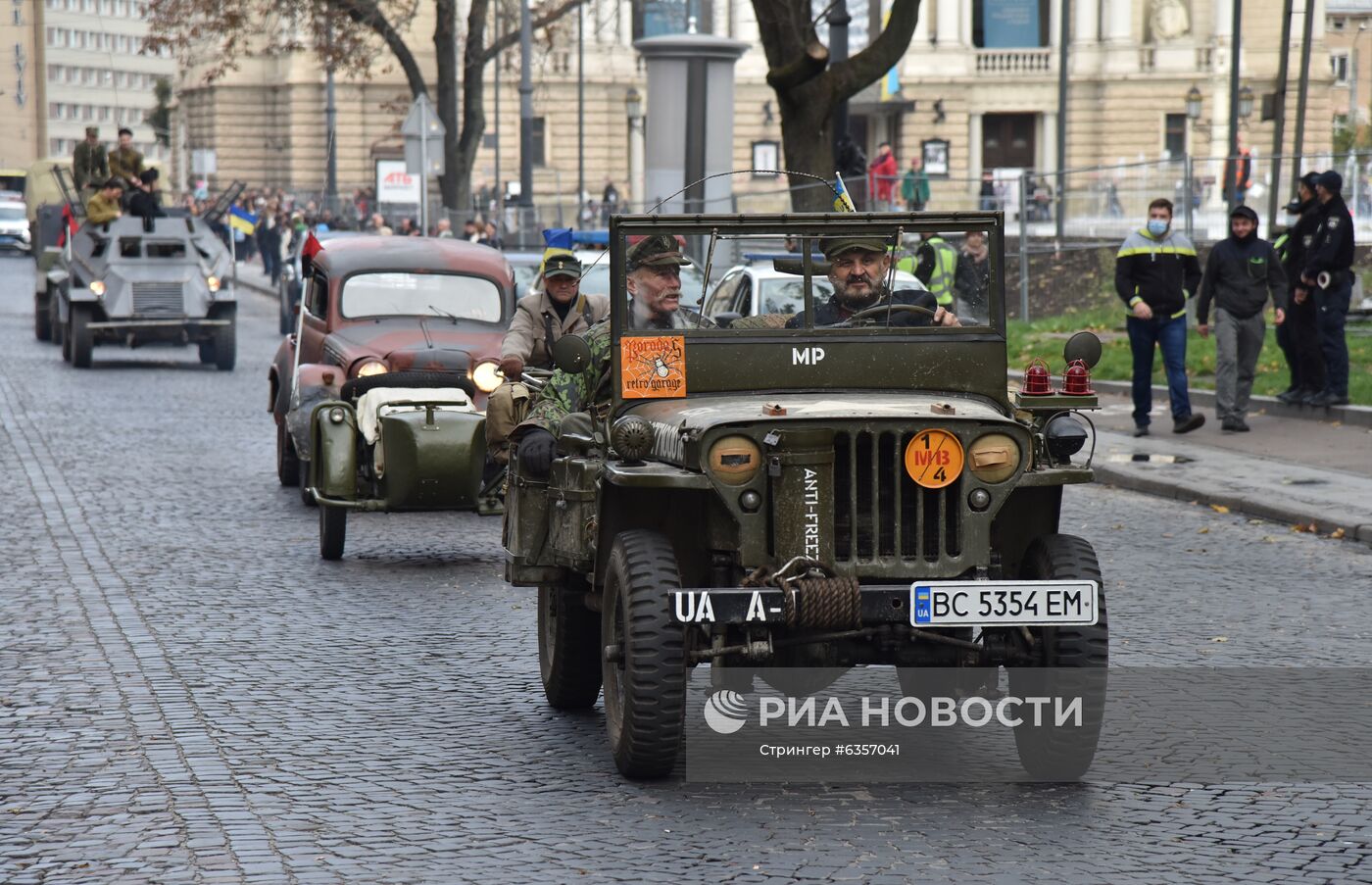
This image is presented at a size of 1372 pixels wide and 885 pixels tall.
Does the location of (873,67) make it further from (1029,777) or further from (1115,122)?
(1115,122)

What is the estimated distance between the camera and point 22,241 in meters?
71.3

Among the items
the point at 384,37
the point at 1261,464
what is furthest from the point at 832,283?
the point at 384,37

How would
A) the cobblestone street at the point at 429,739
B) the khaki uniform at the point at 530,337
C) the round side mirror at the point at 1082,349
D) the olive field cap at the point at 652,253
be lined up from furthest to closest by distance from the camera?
the khaki uniform at the point at 530,337 → the olive field cap at the point at 652,253 → the round side mirror at the point at 1082,349 → the cobblestone street at the point at 429,739

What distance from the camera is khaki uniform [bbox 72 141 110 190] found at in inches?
1089

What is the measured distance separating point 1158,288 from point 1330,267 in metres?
1.49

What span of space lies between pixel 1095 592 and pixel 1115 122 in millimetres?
73989

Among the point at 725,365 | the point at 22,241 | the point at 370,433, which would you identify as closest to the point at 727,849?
the point at 725,365

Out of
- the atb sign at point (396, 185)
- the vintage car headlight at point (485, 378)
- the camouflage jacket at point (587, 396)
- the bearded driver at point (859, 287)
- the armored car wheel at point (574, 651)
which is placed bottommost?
the armored car wheel at point (574, 651)

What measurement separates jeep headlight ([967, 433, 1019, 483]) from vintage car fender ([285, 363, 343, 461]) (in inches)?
285

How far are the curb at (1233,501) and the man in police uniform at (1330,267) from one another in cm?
303

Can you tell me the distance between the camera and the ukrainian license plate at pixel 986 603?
6.30 meters

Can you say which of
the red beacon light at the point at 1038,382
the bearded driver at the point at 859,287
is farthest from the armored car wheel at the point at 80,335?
the red beacon light at the point at 1038,382

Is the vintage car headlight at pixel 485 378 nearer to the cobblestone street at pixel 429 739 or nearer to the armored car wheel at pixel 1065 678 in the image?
the cobblestone street at pixel 429 739

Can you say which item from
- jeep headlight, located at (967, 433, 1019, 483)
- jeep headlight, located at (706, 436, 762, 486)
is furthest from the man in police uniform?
jeep headlight, located at (706, 436, 762, 486)
